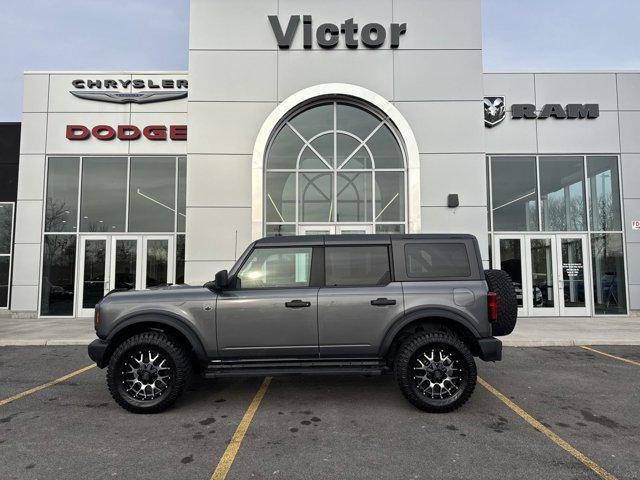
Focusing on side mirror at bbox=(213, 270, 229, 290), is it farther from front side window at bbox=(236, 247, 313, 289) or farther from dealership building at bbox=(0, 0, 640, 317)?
dealership building at bbox=(0, 0, 640, 317)

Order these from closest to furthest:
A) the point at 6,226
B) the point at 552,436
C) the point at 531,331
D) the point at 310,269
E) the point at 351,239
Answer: the point at 552,436, the point at 310,269, the point at 351,239, the point at 531,331, the point at 6,226

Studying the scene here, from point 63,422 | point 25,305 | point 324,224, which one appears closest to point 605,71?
point 324,224

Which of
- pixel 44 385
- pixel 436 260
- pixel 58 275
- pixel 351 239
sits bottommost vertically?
pixel 44 385

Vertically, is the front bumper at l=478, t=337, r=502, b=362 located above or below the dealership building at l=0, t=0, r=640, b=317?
below

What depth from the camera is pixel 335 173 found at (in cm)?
1039

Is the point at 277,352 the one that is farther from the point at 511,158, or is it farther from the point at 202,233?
the point at 511,158

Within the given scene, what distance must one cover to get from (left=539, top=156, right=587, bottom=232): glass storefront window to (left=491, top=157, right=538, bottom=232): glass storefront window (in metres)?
0.30

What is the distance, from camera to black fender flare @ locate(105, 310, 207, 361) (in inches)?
175

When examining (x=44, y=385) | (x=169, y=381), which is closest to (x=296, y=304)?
(x=169, y=381)

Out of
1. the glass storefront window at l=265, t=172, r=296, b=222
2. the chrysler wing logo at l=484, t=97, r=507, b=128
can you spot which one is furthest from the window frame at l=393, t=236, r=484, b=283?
the chrysler wing logo at l=484, t=97, r=507, b=128

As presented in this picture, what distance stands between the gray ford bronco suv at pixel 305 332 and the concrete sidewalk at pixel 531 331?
4314 millimetres

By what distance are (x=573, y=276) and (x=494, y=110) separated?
5.69 m

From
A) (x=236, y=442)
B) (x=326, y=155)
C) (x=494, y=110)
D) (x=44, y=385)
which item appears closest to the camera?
(x=236, y=442)

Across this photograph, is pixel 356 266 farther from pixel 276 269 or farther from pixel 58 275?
pixel 58 275
